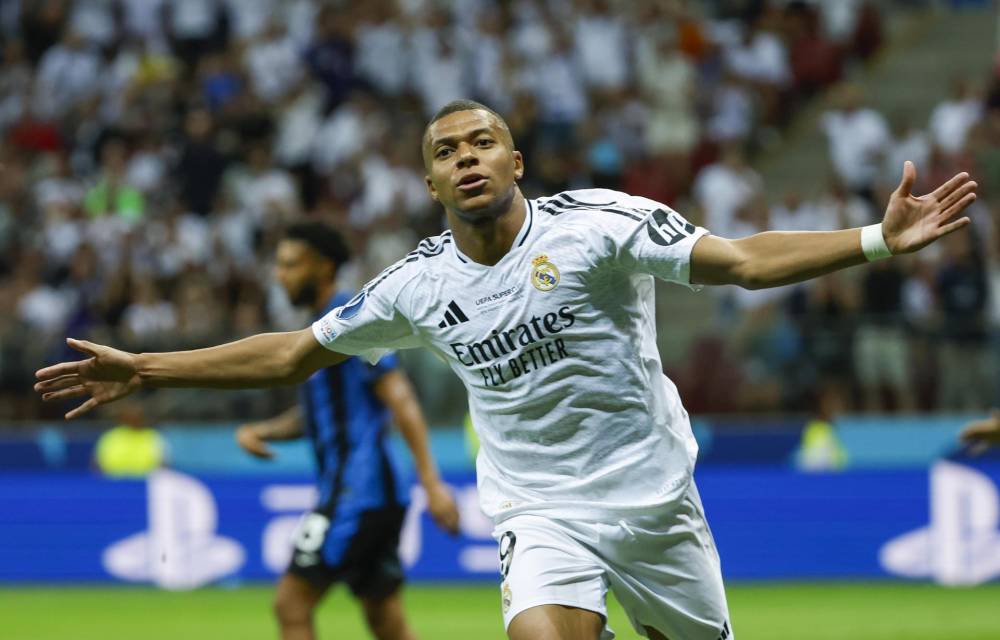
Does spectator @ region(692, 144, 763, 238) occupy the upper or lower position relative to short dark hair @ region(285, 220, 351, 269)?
upper

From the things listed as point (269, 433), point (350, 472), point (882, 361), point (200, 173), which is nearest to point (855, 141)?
point (882, 361)

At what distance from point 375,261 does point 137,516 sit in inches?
173

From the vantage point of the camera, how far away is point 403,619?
7.79m

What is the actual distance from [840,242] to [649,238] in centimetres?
67

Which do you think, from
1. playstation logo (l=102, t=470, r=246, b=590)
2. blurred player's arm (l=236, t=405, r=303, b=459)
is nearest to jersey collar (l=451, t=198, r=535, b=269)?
blurred player's arm (l=236, t=405, r=303, b=459)

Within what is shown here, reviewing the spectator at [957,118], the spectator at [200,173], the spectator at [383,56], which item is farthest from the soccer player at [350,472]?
the spectator at [383,56]

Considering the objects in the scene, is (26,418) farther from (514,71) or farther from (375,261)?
(514,71)

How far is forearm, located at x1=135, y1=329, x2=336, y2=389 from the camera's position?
5.87 m

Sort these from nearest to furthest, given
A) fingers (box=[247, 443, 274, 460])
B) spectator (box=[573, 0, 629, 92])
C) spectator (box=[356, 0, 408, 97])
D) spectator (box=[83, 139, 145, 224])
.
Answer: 1. fingers (box=[247, 443, 274, 460])
2. spectator (box=[83, 139, 145, 224])
3. spectator (box=[573, 0, 629, 92])
4. spectator (box=[356, 0, 408, 97])

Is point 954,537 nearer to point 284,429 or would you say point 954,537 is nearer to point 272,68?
point 284,429

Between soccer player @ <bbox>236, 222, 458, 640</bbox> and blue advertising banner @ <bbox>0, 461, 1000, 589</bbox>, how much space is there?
5.32 meters

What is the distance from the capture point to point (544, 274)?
5.45 metres

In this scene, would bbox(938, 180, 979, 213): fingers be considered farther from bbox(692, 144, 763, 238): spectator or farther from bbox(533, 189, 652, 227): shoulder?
bbox(692, 144, 763, 238): spectator

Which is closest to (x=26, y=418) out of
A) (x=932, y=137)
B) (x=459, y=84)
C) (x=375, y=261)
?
(x=375, y=261)
